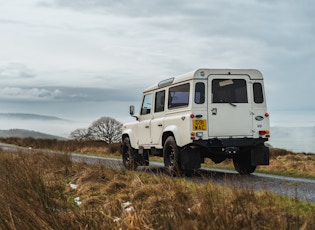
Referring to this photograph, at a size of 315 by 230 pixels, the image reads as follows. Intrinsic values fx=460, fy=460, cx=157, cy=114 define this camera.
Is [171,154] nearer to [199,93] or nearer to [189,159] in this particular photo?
[189,159]

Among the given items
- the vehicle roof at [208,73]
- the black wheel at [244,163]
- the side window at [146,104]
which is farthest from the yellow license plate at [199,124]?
the side window at [146,104]

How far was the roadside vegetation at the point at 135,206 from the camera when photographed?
4.71m

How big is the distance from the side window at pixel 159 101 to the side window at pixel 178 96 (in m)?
0.48

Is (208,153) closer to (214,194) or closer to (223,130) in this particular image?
(223,130)

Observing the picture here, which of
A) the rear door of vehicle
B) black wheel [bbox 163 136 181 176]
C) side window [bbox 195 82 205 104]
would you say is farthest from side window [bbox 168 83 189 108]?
black wheel [bbox 163 136 181 176]

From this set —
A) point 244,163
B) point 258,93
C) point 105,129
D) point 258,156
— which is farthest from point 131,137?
point 105,129

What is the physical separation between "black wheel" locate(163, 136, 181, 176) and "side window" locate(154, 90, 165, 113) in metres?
1.34

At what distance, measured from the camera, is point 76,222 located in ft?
18.4

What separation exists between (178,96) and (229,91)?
1.33 metres

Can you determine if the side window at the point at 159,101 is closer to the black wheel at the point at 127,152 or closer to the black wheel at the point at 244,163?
the black wheel at the point at 127,152

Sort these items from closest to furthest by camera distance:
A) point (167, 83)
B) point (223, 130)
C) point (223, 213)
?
point (223, 213)
point (223, 130)
point (167, 83)

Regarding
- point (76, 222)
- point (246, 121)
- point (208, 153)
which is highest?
point (246, 121)

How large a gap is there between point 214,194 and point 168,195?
1017mm

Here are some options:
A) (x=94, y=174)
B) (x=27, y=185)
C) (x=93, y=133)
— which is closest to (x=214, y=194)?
(x=27, y=185)
